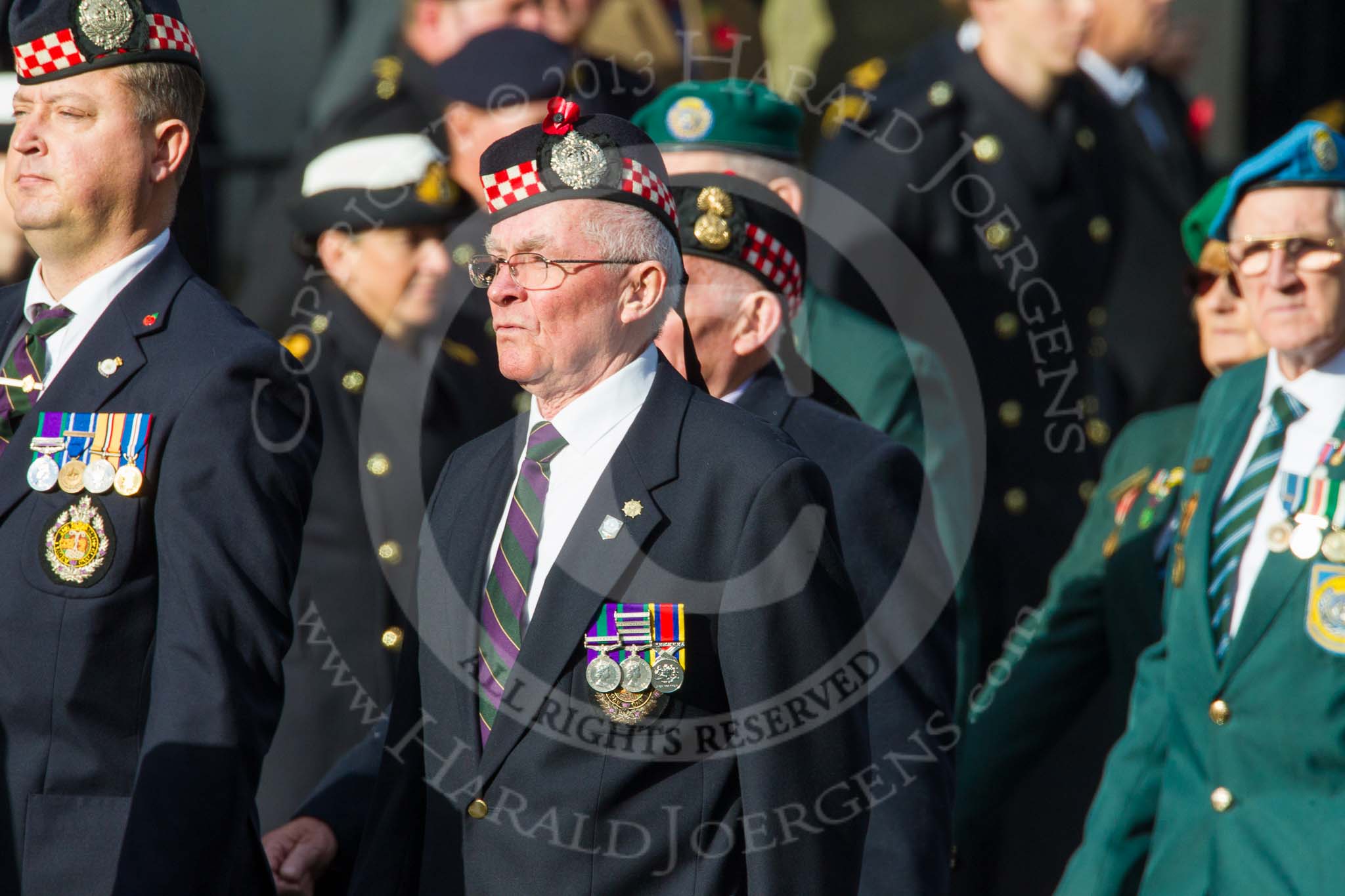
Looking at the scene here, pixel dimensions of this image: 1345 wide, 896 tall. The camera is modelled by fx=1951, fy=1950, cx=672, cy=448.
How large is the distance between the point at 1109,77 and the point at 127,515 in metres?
4.60

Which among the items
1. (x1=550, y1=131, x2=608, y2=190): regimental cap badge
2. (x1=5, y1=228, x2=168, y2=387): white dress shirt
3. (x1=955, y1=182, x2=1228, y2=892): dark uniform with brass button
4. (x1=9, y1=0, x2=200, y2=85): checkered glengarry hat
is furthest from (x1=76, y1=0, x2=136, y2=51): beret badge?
(x1=955, y1=182, x2=1228, y2=892): dark uniform with brass button

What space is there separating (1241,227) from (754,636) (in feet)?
6.50

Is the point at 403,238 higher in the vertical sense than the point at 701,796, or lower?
higher

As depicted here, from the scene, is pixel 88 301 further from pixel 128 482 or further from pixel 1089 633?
pixel 1089 633

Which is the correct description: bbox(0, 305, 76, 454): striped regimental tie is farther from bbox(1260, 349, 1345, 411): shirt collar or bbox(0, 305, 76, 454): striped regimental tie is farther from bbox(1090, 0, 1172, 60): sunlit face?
bbox(1090, 0, 1172, 60): sunlit face

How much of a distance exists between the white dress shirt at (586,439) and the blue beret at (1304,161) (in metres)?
1.84

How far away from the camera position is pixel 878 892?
3.78m

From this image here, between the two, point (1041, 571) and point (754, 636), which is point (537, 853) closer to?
point (754, 636)

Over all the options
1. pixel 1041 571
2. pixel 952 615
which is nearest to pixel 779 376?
pixel 952 615

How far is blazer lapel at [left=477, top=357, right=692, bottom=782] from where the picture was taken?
312cm

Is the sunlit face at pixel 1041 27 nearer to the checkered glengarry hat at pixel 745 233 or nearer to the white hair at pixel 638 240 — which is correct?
the checkered glengarry hat at pixel 745 233

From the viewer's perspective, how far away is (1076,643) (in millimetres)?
5164

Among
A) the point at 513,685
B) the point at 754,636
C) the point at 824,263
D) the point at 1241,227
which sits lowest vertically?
the point at 513,685

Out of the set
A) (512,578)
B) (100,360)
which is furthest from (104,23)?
(512,578)
